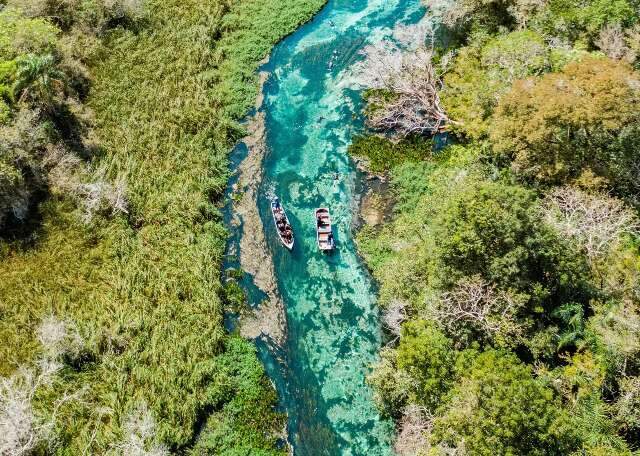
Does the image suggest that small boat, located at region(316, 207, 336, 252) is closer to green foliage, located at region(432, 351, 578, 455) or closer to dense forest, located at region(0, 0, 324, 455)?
dense forest, located at region(0, 0, 324, 455)

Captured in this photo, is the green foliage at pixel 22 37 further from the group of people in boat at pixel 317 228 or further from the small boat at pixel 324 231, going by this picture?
the small boat at pixel 324 231

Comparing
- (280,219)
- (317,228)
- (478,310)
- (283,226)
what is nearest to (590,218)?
(478,310)

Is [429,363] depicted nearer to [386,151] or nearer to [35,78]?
[386,151]

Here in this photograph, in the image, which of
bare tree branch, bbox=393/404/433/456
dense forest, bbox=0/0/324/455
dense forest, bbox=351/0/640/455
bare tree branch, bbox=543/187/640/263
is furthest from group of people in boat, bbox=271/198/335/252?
bare tree branch, bbox=543/187/640/263

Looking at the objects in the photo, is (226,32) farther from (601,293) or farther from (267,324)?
(601,293)

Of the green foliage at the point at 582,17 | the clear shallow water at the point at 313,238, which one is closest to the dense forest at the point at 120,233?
the clear shallow water at the point at 313,238
